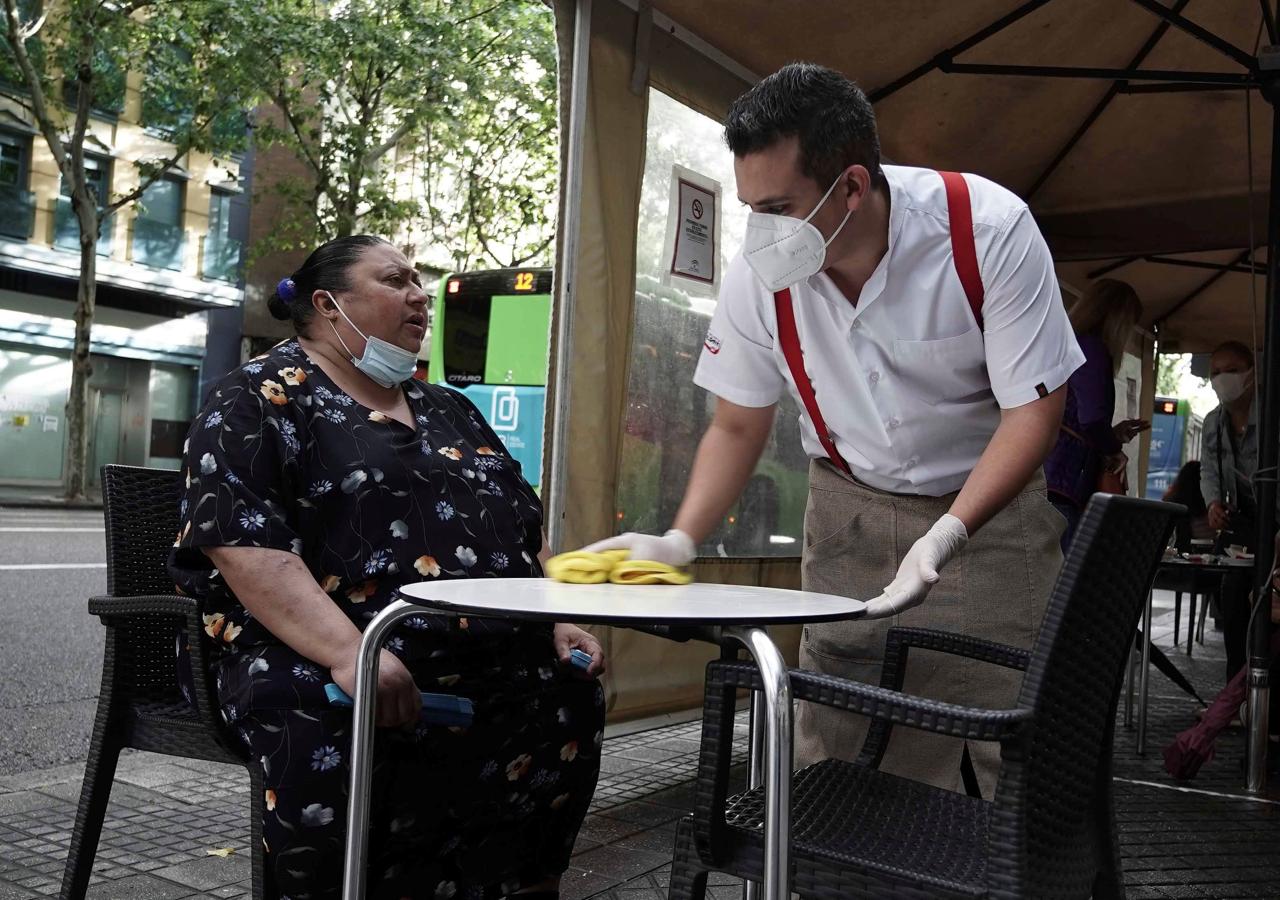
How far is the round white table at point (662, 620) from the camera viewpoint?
162 cm

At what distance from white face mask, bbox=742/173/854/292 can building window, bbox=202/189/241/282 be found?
2658 centimetres

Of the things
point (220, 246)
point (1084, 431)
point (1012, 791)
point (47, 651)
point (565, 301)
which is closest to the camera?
point (1012, 791)

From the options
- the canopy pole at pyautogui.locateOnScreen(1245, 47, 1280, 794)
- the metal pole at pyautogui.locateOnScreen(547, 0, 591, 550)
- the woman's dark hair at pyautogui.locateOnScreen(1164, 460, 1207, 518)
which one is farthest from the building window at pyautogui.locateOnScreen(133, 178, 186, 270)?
the canopy pole at pyautogui.locateOnScreen(1245, 47, 1280, 794)

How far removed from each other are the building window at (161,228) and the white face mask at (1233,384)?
909 inches

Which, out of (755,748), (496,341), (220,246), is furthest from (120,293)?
(755,748)

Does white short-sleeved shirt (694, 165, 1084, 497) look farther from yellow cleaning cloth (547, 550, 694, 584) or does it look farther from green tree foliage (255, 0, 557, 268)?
green tree foliage (255, 0, 557, 268)

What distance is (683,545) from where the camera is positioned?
2.36 m

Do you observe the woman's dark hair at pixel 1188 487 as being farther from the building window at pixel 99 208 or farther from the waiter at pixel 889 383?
the building window at pixel 99 208

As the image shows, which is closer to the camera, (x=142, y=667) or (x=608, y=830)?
(x=142, y=667)

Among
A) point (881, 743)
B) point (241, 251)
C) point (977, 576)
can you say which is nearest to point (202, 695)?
point (881, 743)

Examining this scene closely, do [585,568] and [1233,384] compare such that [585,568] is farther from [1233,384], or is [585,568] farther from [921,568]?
[1233,384]

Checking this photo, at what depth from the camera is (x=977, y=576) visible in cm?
244

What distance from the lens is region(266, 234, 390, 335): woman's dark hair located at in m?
2.94

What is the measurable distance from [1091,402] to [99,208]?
24.2m
